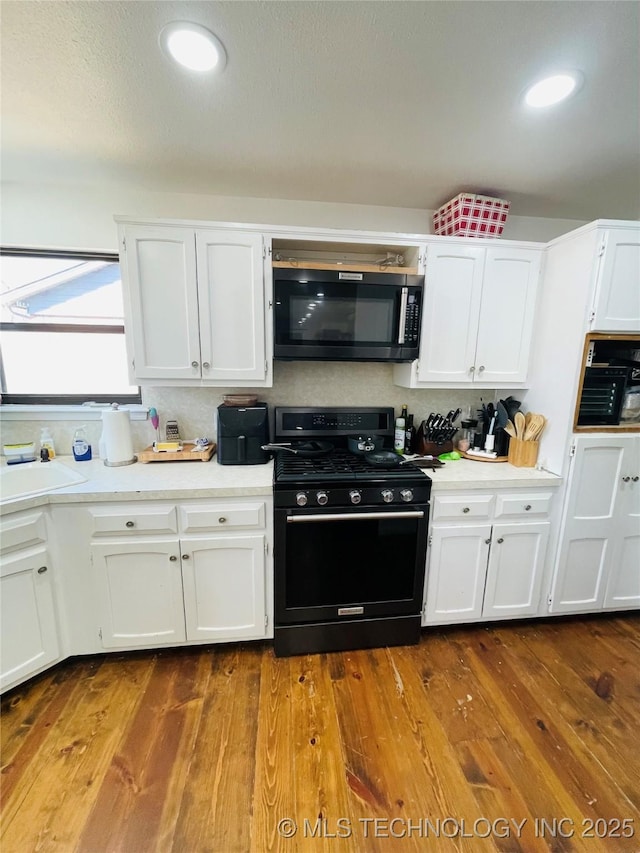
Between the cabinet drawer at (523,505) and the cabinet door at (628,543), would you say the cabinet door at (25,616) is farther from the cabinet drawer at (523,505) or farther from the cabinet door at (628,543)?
the cabinet door at (628,543)

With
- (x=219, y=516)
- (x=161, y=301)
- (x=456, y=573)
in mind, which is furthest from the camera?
(x=456, y=573)

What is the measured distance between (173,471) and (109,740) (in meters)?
1.13

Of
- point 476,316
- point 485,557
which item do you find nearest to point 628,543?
point 485,557

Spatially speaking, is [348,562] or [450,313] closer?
[348,562]

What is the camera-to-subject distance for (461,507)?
180cm

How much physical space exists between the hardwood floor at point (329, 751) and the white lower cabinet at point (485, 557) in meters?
0.21

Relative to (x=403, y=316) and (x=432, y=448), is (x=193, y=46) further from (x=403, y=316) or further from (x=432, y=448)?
(x=432, y=448)

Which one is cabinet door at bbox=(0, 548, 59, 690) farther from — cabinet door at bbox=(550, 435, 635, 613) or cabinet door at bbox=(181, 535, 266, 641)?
cabinet door at bbox=(550, 435, 635, 613)

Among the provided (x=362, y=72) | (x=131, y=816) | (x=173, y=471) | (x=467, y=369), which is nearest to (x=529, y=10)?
(x=362, y=72)

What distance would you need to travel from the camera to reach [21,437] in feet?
6.68

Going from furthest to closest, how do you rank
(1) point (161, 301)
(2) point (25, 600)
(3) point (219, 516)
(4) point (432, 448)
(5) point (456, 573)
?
(4) point (432, 448) < (5) point (456, 573) < (1) point (161, 301) < (3) point (219, 516) < (2) point (25, 600)

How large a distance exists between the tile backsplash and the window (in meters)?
0.21

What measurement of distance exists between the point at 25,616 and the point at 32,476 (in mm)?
746

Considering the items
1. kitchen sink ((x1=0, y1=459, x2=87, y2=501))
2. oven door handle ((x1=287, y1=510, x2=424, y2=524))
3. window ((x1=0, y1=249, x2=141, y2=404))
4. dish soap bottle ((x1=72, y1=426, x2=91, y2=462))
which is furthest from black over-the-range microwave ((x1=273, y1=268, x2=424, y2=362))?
kitchen sink ((x1=0, y1=459, x2=87, y2=501))
